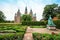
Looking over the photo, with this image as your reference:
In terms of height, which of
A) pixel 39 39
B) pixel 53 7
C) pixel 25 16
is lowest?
pixel 39 39

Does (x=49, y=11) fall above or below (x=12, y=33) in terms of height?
above

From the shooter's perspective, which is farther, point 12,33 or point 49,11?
point 49,11

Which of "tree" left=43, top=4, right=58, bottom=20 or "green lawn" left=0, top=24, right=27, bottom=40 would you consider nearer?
"green lawn" left=0, top=24, right=27, bottom=40

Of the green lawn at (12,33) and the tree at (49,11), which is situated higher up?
the tree at (49,11)

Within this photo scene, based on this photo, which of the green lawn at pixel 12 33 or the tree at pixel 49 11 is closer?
the green lawn at pixel 12 33

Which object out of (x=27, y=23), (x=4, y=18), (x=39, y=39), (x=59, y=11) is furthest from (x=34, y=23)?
(x=39, y=39)

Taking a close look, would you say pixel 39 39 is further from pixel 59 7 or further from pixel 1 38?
pixel 59 7

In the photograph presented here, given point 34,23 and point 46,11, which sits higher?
point 46,11

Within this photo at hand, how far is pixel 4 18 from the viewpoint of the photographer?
68938 millimetres

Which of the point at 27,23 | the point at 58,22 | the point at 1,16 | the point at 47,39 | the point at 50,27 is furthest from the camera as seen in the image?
the point at 1,16

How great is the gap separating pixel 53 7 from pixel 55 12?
2381mm

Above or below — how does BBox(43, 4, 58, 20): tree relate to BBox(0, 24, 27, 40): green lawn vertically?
above

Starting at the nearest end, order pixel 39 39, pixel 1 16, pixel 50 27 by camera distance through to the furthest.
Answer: pixel 39 39
pixel 50 27
pixel 1 16

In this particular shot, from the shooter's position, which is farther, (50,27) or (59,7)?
(59,7)
